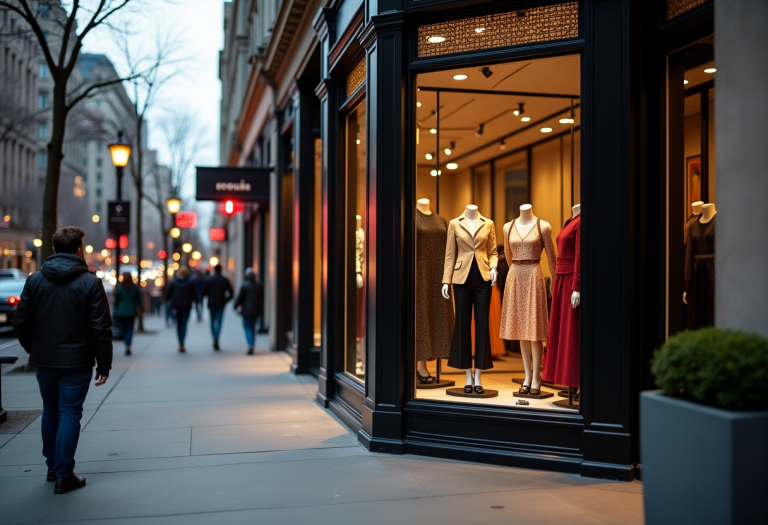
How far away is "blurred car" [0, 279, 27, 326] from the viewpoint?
19672mm

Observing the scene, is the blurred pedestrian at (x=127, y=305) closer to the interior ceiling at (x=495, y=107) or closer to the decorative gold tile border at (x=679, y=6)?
the interior ceiling at (x=495, y=107)

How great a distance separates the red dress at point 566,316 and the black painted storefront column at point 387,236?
151cm

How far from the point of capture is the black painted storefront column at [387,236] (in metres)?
7.39

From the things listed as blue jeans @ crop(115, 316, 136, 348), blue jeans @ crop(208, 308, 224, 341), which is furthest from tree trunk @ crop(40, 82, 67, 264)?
blue jeans @ crop(208, 308, 224, 341)

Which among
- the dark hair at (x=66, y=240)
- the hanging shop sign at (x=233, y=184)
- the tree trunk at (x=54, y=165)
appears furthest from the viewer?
the hanging shop sign at (x=233, y=184)

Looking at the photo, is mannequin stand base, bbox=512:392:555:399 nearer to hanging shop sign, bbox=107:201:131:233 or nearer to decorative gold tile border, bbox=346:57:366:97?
decorative gold tile border, bbox=346:57:366:97

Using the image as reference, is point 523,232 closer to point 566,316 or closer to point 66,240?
point 566,316

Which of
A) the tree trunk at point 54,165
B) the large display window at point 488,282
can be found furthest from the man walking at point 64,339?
the tree trunk at point 54,165

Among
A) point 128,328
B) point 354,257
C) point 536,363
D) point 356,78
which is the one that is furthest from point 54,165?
point 536,363

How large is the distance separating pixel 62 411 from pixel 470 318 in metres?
4.05

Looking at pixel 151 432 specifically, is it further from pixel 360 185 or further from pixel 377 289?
pixel 360 185

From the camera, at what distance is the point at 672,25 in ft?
20.3

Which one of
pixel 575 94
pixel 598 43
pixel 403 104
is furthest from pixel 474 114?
pixel 598 43

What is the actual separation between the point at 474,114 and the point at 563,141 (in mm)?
2023
